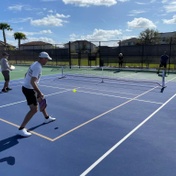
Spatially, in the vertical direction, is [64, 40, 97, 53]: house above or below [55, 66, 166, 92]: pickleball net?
above

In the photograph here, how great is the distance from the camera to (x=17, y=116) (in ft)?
23.1

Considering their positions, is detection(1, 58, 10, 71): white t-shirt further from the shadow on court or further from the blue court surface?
the shadow on court

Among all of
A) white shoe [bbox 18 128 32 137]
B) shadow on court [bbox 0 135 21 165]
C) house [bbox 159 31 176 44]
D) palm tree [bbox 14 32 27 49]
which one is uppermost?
palm tree [bbox 14 32 27 49]

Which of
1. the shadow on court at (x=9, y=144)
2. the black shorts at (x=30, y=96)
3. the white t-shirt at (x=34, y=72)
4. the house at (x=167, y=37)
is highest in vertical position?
the house at (x=167, y=37)

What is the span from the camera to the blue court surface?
400cm

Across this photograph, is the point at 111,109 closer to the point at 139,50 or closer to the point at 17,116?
the point at 17,116

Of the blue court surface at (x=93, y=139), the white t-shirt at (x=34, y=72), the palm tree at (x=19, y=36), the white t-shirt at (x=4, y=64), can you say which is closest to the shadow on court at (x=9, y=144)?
the blue court surface at (x=93, y=139)

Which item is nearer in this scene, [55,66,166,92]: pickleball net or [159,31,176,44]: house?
[55,66,166,92]: pickleball net

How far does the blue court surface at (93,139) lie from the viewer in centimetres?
400

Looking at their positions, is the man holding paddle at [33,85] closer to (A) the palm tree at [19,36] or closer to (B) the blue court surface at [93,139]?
(B) the blue court surface at [93,139]

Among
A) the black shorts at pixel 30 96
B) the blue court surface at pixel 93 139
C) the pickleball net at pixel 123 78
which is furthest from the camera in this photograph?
the pickleball net at pixel 123 78

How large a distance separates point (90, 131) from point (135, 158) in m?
1.69

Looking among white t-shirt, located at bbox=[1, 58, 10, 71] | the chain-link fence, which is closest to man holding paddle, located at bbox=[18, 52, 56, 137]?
white t-shirt, located at bbox=[1, 58, 10, 71]

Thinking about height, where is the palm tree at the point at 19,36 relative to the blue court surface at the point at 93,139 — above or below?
above
